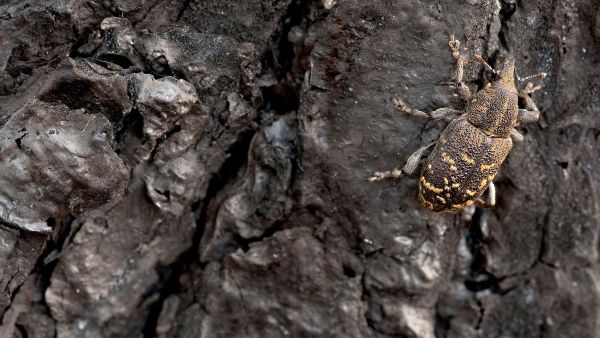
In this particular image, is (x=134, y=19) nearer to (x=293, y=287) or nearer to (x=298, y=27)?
(x=298, y=27)

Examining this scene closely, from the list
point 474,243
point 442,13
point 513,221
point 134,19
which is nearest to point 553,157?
point 513,221

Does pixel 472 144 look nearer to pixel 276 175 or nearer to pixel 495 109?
pixel 495 109

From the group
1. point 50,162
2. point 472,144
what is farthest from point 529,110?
point 50,162

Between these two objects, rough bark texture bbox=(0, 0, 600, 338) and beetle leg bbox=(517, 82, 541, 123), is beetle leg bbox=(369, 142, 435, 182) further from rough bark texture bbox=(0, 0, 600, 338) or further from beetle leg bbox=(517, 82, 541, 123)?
beetle leg bbox=(517, 82, 541, 123)

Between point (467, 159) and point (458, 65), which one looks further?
point (467, 159)

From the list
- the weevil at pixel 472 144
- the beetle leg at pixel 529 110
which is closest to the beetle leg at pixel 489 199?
the weevil at pixel 472 144

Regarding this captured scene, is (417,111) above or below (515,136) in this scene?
above
